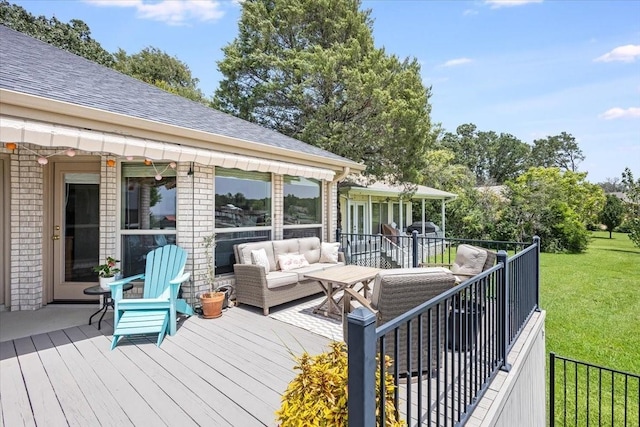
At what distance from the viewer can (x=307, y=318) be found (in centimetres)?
544

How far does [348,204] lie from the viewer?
1424cm

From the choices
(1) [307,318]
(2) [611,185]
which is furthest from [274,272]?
(2) [611,185]

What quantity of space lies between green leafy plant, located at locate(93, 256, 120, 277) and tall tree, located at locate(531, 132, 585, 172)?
55811 mm

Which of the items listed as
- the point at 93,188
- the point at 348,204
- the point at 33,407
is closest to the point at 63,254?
the point at 93,188

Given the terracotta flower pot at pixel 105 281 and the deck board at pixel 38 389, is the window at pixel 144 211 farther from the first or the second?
the deck board at pixel 38 389

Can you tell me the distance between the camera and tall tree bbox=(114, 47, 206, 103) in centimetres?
2394

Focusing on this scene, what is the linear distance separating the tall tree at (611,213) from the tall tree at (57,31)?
141 feet

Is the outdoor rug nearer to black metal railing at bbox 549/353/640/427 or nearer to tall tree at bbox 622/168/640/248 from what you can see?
black metal railing at bbox 549/353/640/427

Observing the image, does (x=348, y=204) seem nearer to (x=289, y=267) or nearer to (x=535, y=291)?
(x=289, y=267)

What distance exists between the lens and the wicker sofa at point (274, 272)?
557 cm

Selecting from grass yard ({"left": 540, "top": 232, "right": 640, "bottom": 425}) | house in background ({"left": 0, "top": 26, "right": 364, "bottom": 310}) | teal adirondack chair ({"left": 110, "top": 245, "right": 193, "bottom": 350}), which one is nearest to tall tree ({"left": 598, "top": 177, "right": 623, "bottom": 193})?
grass yard ({"left": 540, "top": 232, "right": 640, "bottom": 425})

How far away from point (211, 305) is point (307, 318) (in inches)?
60.0

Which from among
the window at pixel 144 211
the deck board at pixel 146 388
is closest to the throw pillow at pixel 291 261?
the window at pixel 144 211

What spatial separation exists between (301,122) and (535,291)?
36.8 ft
